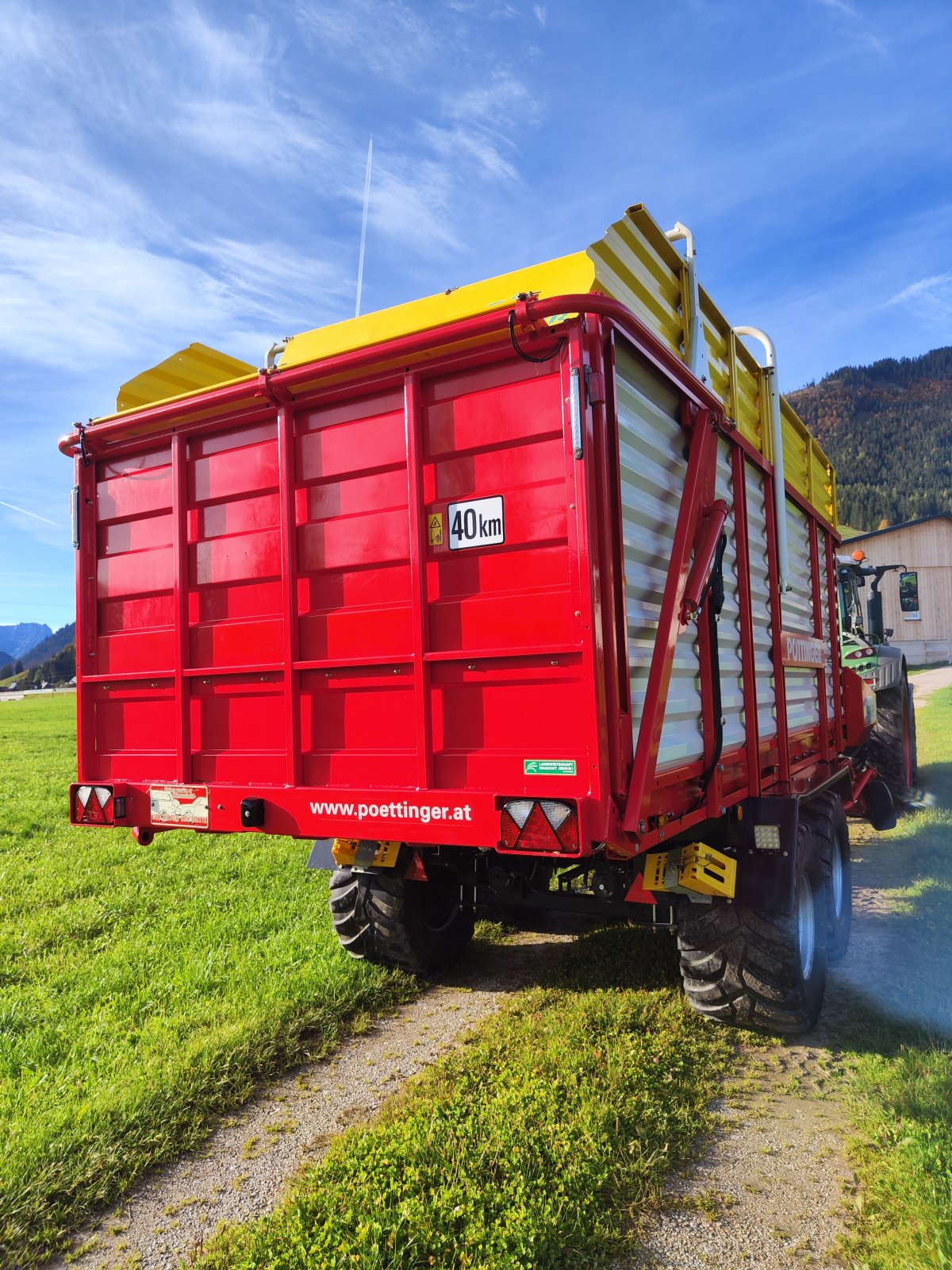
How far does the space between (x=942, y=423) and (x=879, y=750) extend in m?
174

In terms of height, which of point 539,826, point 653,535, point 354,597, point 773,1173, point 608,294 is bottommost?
point 773,1173

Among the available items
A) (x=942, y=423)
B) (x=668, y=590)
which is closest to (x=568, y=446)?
(x=668, y=590)

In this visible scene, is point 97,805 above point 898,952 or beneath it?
above

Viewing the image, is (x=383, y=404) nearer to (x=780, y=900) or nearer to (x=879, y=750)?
(x=780, y=900)

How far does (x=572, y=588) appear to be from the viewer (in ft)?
9.79

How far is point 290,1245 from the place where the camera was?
249cm

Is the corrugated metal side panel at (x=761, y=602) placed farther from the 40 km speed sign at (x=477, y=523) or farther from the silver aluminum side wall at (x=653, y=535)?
the 40 km speed sign at (x=477, y=523)

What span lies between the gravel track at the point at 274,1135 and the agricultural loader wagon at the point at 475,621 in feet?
1.52

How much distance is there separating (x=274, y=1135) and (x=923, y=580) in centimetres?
4489

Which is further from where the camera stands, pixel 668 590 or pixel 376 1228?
pixel 668 590

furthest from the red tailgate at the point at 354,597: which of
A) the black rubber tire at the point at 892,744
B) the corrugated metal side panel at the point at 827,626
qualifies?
the black rubber tire at the point at 892,744

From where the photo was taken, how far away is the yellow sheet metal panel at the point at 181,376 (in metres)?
4.49

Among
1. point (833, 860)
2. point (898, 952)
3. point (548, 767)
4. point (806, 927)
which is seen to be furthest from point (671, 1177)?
point (898, 952)

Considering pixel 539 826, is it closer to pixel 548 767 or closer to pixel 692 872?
pixel 548 767
